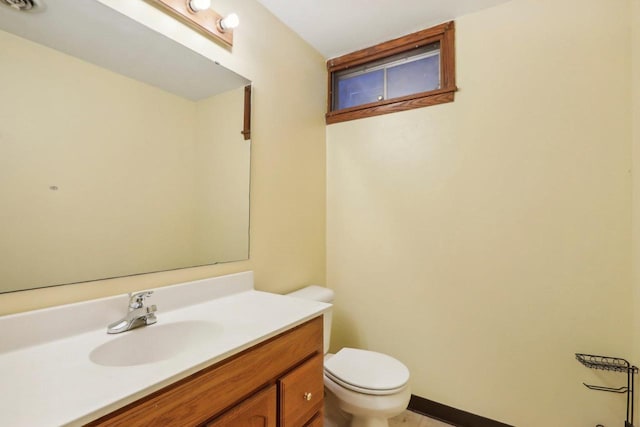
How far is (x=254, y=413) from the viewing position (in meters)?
0.84

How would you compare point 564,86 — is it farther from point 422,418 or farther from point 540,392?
point 422,418

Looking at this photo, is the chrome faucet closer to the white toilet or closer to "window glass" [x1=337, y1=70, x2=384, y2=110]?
the white toilet

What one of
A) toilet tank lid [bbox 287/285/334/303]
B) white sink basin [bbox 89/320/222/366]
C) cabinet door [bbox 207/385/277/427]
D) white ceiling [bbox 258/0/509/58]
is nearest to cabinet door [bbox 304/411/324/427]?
cabinet door [bbox 207/385/277/427]

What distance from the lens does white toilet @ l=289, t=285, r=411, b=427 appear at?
1.29 meters

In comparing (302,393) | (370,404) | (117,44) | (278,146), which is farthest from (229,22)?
(370,404)

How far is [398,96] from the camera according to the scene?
1891mm

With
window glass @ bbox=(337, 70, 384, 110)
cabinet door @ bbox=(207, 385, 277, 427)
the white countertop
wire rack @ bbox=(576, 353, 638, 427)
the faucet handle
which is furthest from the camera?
window glass @ bbox=(337, 70, 384, 110)

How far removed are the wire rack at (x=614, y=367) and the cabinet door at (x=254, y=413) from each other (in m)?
1.46

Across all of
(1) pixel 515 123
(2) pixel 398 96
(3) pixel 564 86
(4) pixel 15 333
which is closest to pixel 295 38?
(2) pixel 398 96

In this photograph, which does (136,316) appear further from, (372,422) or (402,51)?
(402,51)

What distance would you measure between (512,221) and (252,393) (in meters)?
1.50

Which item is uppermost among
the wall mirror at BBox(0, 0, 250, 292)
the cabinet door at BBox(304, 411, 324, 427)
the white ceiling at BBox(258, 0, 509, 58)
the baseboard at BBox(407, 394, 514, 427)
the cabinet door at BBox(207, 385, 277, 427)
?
the white ceiling at BBox(258, 0, 509, 58)

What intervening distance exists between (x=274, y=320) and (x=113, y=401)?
0.51m

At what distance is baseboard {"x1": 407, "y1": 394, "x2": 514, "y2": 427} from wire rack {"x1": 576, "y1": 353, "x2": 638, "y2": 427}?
19.9 inches
